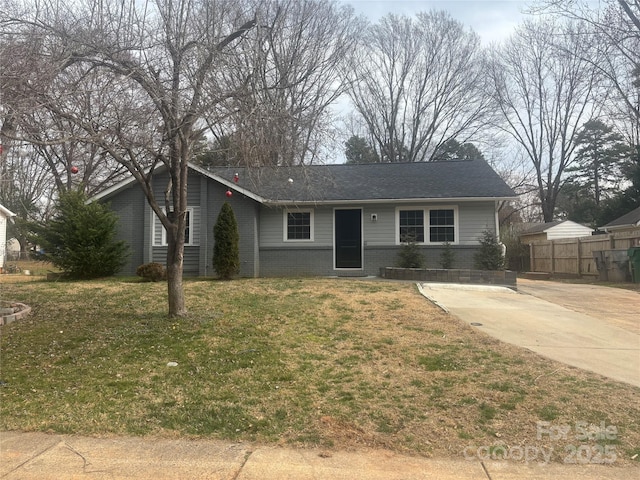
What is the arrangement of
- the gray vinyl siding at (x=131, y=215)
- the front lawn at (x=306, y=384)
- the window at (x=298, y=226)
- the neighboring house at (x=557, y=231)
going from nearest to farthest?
the front lawn at (x=306, y=384) < the gray vinyl siding at (x=131, y=215) < the window at (x=298, y=226) < the neighboring house at (x=557, y=231)

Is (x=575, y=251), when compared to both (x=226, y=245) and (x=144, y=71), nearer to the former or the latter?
(x=226, y=245)

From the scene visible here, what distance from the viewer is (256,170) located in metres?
7.92

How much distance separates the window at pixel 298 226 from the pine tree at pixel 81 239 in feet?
17.3

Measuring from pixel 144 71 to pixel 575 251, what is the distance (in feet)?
63.4

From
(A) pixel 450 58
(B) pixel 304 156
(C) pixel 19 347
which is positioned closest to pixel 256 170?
(B) pixel 304 156

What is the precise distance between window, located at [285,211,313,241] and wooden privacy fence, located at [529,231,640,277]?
11343mm

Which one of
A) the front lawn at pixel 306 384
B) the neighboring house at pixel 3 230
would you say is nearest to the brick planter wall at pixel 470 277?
the front lawn at pixel 306 384

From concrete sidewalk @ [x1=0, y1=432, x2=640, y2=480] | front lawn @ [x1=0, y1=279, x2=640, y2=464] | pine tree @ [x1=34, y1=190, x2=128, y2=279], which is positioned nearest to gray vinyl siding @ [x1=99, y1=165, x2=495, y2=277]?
pine tree @ [x1=34, y1=190, x2=128, y2=279]

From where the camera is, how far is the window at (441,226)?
15242 millimetres

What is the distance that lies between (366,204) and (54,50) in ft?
35.1

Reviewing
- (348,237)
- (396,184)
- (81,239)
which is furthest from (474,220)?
(81,239)

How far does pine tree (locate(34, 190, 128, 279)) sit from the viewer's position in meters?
13.6

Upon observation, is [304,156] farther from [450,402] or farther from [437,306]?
[450,402]

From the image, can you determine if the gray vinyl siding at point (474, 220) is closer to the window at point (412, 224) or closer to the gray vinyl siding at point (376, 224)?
the gray vinyl siding at point (376, 224)
